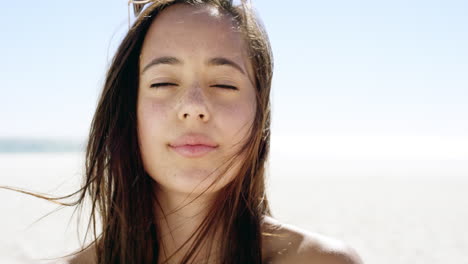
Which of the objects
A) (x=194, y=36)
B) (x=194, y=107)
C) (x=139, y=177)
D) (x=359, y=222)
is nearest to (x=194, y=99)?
(x=194, y=107)

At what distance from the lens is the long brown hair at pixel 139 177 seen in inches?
81.4

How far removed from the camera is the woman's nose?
6.01 ft

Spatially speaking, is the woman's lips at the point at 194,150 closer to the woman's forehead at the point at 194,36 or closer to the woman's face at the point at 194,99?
the woman's face at the point at 194,99

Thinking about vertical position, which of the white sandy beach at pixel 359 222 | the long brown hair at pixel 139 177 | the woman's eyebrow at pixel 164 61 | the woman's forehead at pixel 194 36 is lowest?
the white sandy beach at pixel 359 222

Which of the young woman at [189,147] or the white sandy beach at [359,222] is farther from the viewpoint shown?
the white sandy beach at [359,222]

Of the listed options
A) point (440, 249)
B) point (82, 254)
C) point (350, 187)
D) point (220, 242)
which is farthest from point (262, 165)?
point (350, 187)

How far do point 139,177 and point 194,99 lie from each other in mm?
568

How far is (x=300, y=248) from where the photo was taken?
196 cm

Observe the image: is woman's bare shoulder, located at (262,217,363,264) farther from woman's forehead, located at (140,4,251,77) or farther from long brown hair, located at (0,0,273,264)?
woman's forehead, located at (140,4,251,77)

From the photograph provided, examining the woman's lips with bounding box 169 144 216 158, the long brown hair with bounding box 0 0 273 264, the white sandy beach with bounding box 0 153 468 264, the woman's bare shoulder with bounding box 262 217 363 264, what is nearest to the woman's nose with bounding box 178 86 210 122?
the woman's lips with bounding box 169 144 216 158

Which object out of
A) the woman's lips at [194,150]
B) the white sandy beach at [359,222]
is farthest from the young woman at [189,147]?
the white sandy beach at [359,222]

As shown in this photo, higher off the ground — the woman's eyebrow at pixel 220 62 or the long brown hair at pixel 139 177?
the woman's eyebrow at pixel 220 62

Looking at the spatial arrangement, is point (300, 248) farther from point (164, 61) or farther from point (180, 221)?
point (164, 61)

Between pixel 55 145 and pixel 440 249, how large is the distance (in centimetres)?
4025
